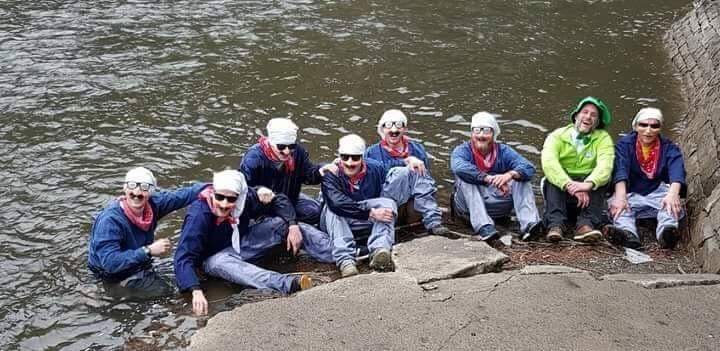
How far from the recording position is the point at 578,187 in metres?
8.06

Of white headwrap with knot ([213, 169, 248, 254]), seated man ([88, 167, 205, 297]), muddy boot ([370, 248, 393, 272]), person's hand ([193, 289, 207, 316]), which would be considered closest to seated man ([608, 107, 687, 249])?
muddy boot ([370, 248, 393, 272])

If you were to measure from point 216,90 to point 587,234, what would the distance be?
769 centimetres

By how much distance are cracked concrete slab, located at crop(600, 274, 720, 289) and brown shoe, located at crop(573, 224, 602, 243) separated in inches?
44.6

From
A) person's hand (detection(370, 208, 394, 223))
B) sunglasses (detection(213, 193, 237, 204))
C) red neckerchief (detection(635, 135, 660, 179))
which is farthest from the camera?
red neckerchief (detection(635, 135, 660, 179))

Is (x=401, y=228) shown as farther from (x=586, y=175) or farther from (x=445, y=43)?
(x=445, y=43)

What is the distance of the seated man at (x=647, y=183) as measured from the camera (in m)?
7.89

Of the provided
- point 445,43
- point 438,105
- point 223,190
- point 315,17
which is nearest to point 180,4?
point 315,17

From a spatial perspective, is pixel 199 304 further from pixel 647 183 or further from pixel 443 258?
pixel 647 183

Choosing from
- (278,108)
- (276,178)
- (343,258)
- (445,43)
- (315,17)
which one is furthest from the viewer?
(315,17)

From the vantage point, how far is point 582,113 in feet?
27.1

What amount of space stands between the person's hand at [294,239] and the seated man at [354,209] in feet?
1.15

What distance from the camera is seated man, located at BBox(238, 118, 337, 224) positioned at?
793 cm

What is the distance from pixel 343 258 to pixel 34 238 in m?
3.60

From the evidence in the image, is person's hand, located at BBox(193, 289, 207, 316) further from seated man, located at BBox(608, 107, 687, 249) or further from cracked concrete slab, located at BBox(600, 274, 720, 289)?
seated man, located at BBox(608, 107, 687, 249)
